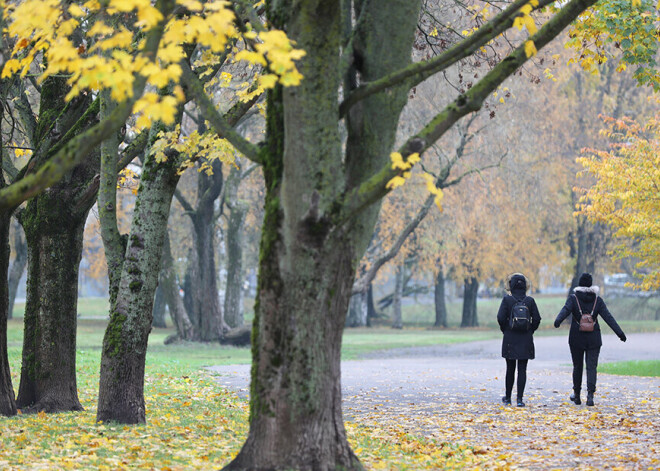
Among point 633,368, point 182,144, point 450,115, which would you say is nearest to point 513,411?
point 182,144

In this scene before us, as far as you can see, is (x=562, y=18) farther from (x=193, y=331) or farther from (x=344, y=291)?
(x=193, y=331)

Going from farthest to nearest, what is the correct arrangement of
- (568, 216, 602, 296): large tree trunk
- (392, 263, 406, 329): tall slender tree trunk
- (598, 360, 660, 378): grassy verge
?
(392, 263, 406, 329): tall slender tree trunk, (568, 216, 602, 296): large tree trunk, (598, 360, 660, 378): grassy verge

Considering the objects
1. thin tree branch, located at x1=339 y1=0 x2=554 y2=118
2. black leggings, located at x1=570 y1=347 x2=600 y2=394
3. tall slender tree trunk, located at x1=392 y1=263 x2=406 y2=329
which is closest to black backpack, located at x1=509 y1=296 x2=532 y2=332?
black leggings, located at x1=570 y1=347 x2=600 y2=394

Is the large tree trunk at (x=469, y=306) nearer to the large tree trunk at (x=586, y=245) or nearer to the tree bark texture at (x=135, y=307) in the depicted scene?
the large tree trunk at (x=586, y=245)

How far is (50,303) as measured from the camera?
10.7m

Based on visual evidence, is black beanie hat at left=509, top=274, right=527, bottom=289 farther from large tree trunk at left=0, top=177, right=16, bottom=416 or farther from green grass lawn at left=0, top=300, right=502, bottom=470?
large tree trunk at left=0, top=177, right=16, bottom=416

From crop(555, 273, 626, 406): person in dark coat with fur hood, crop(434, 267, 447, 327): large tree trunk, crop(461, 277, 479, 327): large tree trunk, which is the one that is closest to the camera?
crop(555, 273, 626, 406): person in dark coat with fur hood

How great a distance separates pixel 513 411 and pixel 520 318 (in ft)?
4.38

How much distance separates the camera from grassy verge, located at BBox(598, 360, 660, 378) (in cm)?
1902

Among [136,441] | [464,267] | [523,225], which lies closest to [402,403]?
[136,441]

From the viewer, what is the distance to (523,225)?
39.9 meters

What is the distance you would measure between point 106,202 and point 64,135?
1730 mm

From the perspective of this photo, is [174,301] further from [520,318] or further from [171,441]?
[171,441]

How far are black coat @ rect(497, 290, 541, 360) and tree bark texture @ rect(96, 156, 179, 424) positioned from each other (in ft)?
17.0
